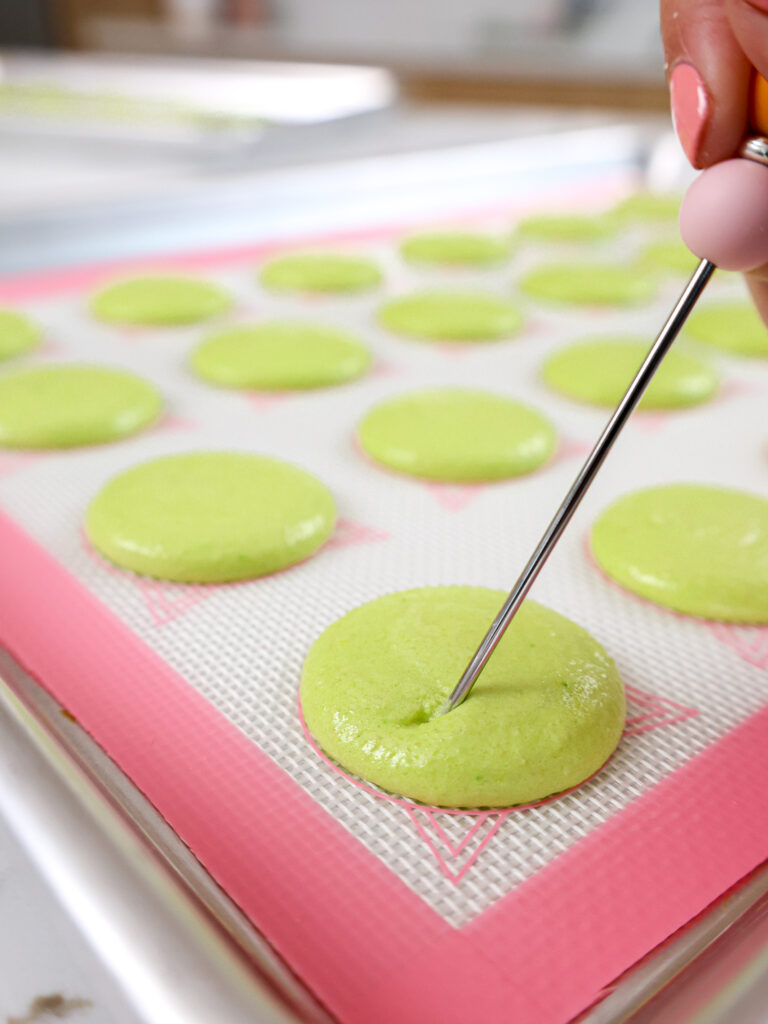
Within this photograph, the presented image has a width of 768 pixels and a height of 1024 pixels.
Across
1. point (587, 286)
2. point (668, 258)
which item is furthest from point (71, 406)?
point (668, 258)

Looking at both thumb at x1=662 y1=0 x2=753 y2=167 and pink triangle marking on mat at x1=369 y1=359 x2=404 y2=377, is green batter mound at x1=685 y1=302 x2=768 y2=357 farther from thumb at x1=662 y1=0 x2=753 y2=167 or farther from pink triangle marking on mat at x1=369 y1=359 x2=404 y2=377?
thumb at x1=662 y1=0 x2=753 y2=167

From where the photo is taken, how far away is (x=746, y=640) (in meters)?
0.78

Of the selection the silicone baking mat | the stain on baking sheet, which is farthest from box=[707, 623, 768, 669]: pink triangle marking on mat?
the stain on baking sheet

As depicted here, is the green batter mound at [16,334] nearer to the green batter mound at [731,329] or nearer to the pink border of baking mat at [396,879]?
the pink border of baking mat at [396,879]

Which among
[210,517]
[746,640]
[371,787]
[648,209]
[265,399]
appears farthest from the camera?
[648,209]

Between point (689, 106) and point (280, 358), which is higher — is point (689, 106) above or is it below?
above

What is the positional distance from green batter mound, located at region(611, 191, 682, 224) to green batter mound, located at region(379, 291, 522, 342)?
661 millimetres

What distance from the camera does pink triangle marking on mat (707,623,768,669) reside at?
755 mm

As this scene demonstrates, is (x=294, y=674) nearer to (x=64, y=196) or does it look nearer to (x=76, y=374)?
(x=76, y=374)

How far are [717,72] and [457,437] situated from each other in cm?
57

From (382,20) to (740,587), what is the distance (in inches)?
170

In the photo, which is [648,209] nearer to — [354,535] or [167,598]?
[354,535]

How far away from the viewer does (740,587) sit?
802mm

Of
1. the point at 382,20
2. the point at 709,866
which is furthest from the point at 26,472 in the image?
the point at 382,20
